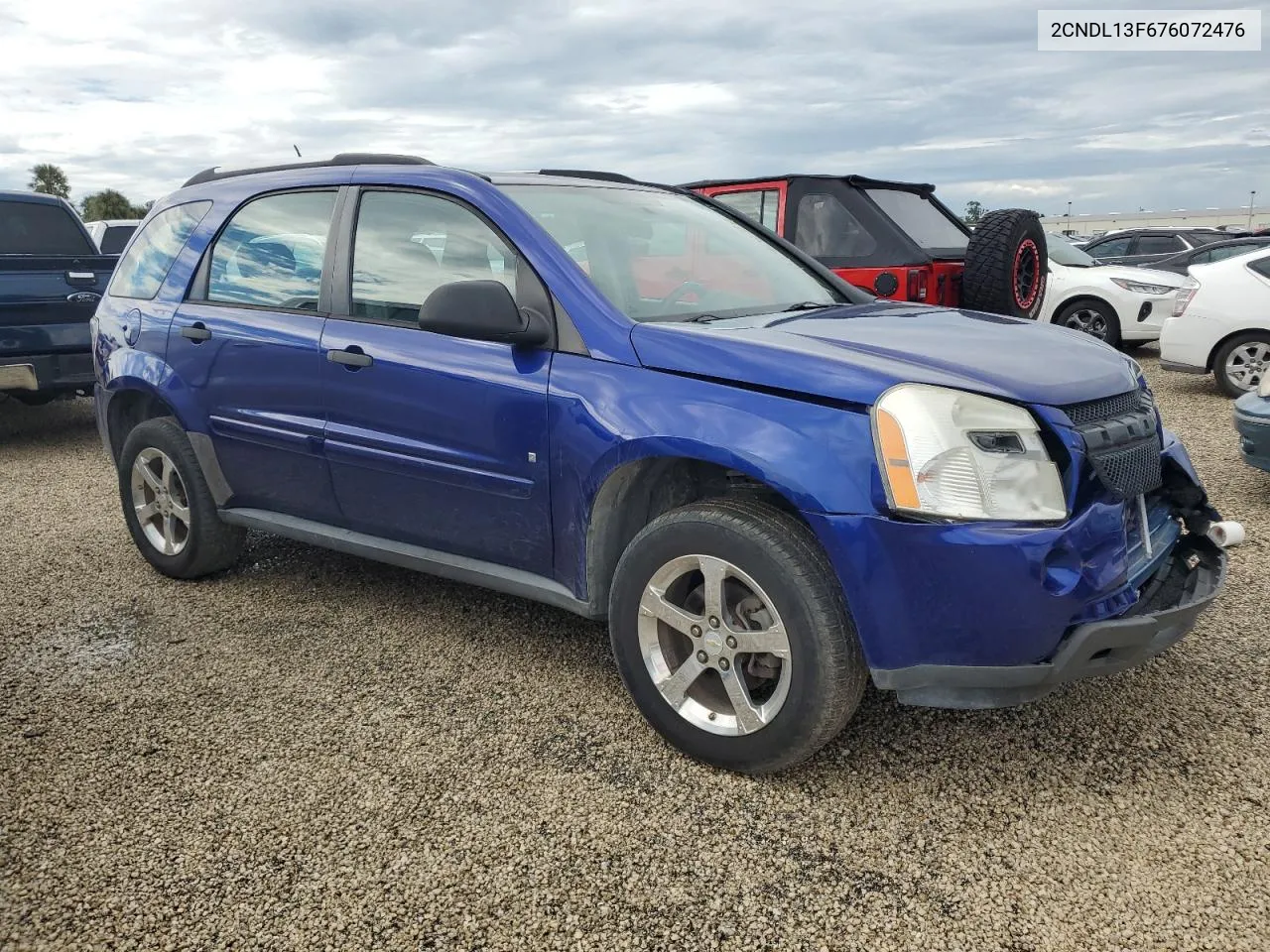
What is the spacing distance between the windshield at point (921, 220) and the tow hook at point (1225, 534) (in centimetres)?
532

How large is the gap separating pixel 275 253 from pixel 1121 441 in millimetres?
3142

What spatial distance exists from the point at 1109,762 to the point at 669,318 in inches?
71.8

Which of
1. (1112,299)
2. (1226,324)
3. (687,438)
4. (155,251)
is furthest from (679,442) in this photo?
(1112,299)

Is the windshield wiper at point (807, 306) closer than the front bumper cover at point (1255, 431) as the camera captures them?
Yes

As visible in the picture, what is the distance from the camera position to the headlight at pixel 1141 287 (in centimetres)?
1091

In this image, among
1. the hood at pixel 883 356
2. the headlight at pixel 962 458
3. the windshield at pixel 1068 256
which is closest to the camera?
the headlight at pixel 962 458

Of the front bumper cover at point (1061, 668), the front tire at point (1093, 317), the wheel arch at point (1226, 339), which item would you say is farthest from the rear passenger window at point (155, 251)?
the front tire at point (1093, 317)

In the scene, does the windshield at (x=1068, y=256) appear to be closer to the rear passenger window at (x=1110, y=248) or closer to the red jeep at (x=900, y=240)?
the red jeep at (x=900, y=240)

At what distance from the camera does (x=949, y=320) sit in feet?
11.2

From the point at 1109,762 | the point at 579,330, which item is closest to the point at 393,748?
the point at 579,330

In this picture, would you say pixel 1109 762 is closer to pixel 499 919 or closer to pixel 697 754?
pixel 697 754

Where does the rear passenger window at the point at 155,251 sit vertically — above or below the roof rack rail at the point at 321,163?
below

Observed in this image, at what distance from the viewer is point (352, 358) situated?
367cm

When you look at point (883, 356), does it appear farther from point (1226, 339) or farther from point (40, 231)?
point (40, 231)
